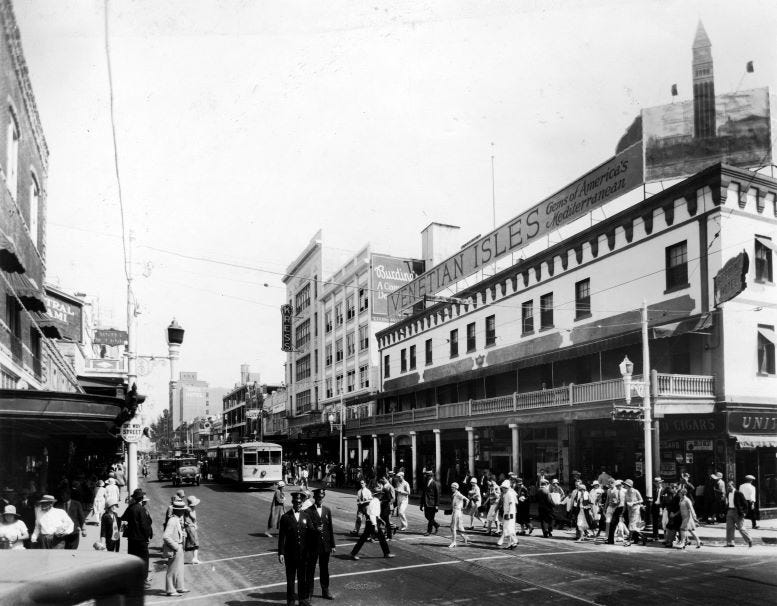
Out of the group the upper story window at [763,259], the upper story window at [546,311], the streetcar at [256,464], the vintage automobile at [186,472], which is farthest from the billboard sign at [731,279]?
the vintage automobile at [186,472]

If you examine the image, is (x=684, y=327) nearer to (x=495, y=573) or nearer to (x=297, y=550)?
(x=495, y=573)

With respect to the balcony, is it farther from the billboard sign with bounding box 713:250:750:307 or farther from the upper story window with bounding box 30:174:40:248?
the upper story window with bounding box 30:174:40:248

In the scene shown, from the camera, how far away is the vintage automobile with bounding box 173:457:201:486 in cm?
4500

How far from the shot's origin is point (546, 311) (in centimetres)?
3103

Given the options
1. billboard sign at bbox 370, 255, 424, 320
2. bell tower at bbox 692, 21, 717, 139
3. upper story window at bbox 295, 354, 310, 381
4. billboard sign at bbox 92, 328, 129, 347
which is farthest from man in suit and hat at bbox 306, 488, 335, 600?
upper story window at bbox 295, 354, 310, 381

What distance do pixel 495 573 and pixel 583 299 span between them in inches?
686

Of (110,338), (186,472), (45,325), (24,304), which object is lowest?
(186,472)

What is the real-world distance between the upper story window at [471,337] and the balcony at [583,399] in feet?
12.3

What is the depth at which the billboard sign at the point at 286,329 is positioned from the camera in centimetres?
7469

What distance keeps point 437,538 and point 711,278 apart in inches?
468

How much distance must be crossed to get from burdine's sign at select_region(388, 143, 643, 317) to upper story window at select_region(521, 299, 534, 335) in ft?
9.14

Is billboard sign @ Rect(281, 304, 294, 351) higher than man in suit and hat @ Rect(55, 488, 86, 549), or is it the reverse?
billboard sign @ Rect(281, 304, 294, 351)

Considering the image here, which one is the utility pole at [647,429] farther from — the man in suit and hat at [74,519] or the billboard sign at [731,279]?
the man in suit and hat at [74,519]

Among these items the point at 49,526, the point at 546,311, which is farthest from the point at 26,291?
the point at 546,311
